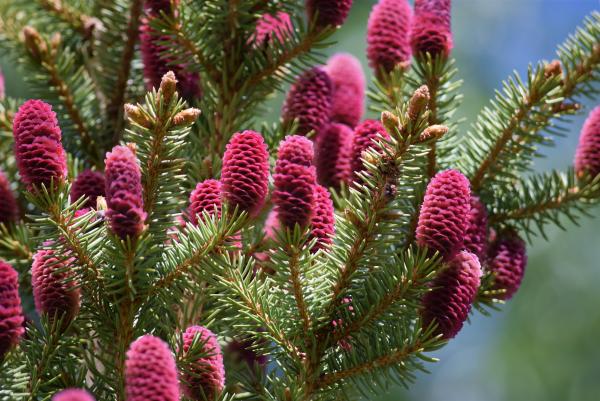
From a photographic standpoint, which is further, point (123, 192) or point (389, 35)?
point (389, 35)

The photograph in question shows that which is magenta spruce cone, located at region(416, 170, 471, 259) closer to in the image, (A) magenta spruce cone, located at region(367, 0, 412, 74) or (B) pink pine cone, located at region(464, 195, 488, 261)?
(B) pink pine cone, located at region(464, 195, 488, 261)

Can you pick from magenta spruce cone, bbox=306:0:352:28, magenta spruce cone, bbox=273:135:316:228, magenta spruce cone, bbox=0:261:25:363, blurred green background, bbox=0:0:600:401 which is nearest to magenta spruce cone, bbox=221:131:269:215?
magenta spruce cone, bbox=273:135:316:228

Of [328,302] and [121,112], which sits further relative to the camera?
[121,112]

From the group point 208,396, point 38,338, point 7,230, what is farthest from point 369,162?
point 7,230

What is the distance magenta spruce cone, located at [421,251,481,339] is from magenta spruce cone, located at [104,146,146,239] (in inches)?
13.9

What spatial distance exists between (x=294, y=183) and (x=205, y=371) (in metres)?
0.24

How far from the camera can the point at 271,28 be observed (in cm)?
143

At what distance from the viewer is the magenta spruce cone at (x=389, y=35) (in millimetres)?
1315

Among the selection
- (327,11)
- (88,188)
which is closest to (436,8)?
(327,11)

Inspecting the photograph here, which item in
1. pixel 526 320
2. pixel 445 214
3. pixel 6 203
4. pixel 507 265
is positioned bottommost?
pixel 526 320

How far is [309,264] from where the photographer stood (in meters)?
1.00

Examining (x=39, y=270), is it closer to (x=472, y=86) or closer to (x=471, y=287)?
(x=471, y=287)

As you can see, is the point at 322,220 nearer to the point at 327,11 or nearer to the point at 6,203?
the point at 327,11

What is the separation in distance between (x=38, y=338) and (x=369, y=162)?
1.53ft
